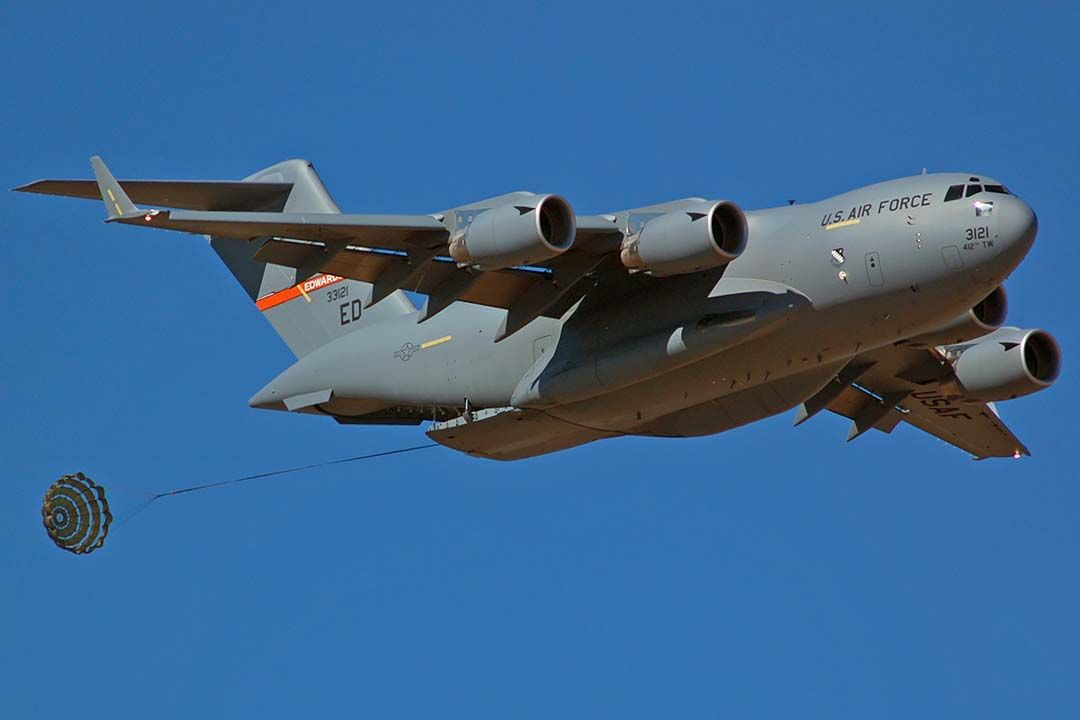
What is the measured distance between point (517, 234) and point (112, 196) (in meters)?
3.58

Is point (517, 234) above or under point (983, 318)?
above

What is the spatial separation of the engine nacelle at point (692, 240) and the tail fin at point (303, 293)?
4.08 metres

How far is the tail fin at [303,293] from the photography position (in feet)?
68.4

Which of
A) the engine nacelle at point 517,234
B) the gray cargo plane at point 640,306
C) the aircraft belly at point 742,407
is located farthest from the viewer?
the aircraft belly at point 742,407

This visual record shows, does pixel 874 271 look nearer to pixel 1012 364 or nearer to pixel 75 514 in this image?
pixel 1012 364

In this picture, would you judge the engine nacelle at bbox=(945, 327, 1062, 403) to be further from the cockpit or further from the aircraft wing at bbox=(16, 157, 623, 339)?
the aircraft wing at bbox=(16, 157, 623, 339)

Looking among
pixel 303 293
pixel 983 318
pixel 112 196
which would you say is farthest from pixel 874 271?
pixel 303 293

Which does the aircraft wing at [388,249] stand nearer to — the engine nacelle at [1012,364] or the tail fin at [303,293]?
the tail fin at [303,293]

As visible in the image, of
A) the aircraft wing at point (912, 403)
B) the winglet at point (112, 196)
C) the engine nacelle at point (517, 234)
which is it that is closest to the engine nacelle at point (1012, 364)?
the aircraft wing at point (912, 403)

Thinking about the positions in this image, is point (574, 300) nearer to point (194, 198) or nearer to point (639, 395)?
point (639, 395)

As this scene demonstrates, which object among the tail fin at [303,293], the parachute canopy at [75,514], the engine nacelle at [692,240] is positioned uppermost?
the tail fin at [303,293]

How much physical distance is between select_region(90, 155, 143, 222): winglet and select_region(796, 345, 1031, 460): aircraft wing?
23.3 feet

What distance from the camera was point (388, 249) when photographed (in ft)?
57.9

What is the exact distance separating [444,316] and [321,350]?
→ 1585 mm
